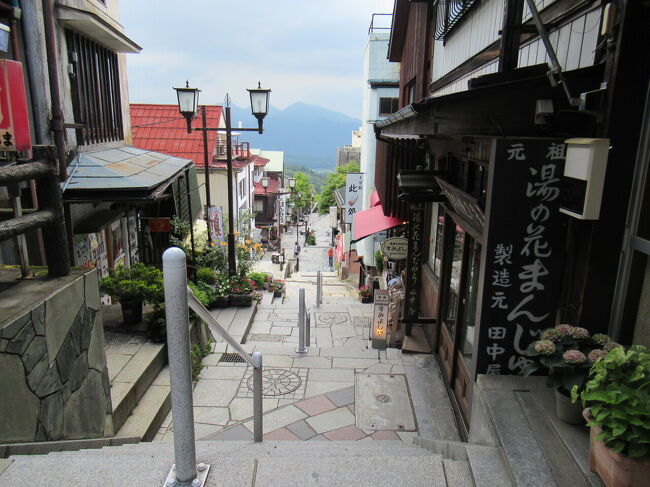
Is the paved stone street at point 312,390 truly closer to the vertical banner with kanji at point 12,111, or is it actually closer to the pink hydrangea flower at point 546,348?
the pink hydrangea flower at point 546,348

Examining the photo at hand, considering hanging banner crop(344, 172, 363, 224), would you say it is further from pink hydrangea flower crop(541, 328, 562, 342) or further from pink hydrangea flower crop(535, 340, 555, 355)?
pink hydrangea flower crop(535, 340, 555, 355)

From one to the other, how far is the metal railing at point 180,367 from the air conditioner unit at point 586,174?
2.73 meters

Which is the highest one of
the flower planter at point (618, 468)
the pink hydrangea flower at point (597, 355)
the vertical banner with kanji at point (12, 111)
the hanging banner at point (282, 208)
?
the vertical banner with kanji at point (12, 111)

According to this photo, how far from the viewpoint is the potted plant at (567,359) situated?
3252 mm

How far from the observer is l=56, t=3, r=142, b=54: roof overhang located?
8.52 metres

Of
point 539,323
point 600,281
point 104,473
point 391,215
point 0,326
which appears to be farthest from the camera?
point 391,215

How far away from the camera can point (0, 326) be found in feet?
10.7

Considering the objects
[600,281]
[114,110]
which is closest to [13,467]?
[600,281]

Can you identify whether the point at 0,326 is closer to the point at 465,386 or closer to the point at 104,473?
the point at 104,473

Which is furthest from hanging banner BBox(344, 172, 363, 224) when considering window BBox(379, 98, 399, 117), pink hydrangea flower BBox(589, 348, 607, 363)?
pink hydrangea flower BBox(589, 348, 607, 363)

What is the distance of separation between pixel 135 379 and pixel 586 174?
5688 millimetres

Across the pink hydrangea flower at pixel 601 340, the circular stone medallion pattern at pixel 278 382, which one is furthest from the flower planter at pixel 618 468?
the circular stone medallion pattern at pixel 278 382

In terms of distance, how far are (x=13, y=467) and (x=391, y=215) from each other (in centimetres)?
969

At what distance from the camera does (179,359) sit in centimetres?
260
